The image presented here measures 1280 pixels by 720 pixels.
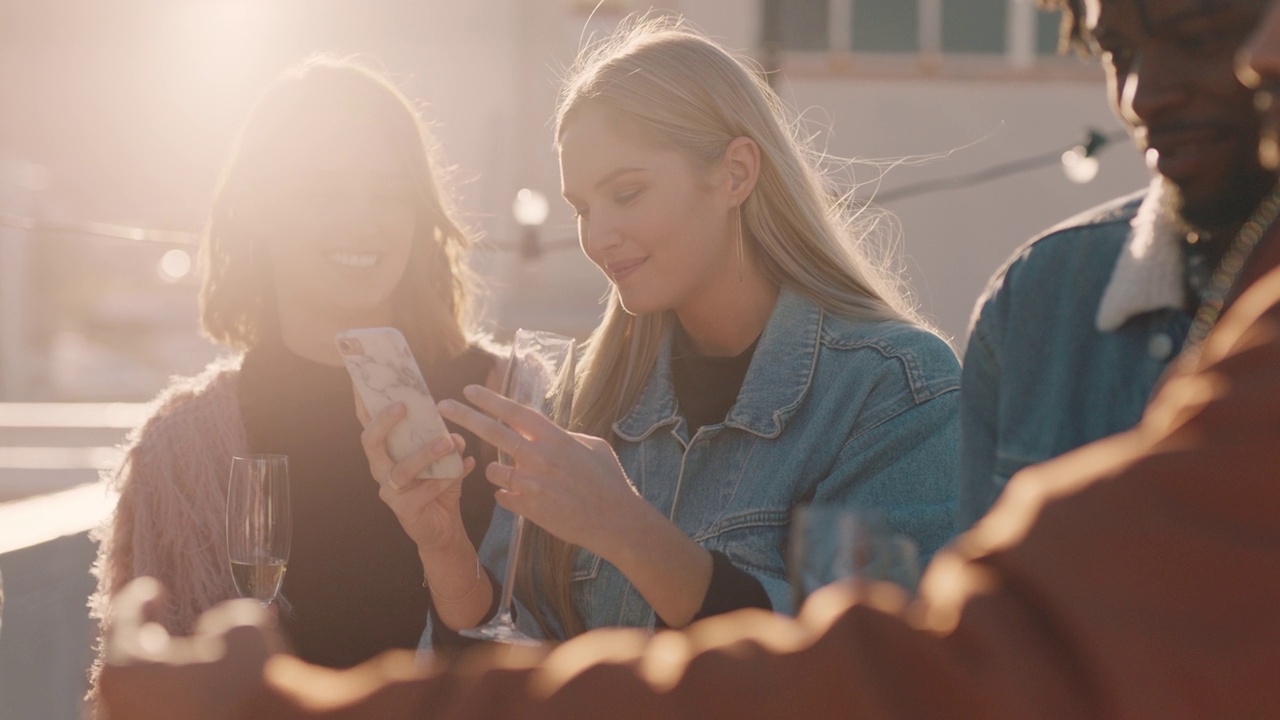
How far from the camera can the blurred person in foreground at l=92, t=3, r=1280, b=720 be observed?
66 centimetres

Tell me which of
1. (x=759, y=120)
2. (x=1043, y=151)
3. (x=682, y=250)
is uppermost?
(x=759, y=120)

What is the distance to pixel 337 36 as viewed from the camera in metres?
17.2

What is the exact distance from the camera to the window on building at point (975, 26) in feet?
53.3

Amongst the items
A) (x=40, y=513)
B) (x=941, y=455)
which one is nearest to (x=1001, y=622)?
(x=941, y=455)

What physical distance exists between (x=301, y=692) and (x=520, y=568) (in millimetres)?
1946

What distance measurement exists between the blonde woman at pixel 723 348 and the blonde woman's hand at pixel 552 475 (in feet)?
1.06

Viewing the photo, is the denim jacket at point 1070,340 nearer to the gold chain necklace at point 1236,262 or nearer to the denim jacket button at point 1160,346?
the denim jacket button at point 1160,346

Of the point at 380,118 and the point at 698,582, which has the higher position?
the point at 380,118

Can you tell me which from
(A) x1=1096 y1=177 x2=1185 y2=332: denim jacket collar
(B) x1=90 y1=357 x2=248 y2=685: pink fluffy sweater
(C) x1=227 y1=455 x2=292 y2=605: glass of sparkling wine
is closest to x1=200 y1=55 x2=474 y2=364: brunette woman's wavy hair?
(B) x1=90 y1=357 x2=248 y2=685: pink fluffy sweater

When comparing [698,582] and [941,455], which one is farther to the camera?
[941,455]

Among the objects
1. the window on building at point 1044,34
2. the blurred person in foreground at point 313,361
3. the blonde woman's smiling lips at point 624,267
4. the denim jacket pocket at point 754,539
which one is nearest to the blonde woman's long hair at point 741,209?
the blonde woman's smiling lips at point 624,267

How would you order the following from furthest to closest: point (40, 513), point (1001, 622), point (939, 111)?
point (939, 111) → point (40, 513) → point (1001, 622)

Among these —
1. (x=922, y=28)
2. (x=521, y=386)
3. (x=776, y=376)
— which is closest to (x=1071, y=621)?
(x=521, y=386)

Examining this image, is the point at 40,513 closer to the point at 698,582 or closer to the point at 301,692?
the point at 698,582
